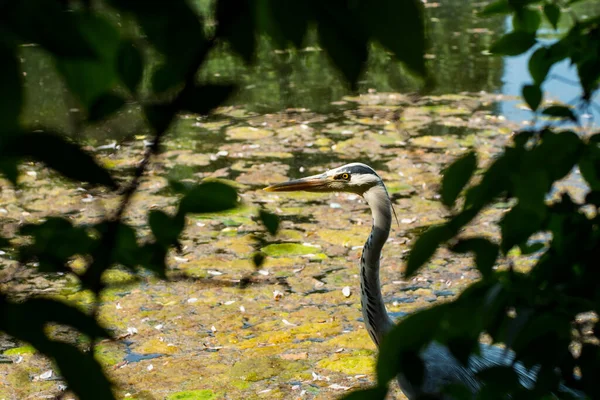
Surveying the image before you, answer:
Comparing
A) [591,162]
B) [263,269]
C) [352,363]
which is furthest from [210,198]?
[263,269]

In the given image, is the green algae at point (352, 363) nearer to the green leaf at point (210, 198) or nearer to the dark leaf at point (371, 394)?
the green leaf at point (210, 198)

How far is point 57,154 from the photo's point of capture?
37.6 inches

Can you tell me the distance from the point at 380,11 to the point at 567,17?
12.5m

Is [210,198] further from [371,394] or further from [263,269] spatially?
[263,269]

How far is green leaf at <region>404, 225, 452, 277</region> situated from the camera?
4.17ft

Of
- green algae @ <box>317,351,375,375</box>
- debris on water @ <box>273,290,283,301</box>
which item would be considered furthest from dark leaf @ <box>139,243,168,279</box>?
debris on water @ <box>273,290,283,301</box>

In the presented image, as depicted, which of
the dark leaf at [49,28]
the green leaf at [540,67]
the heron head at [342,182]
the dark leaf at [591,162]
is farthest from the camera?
the heron head at [342,182]

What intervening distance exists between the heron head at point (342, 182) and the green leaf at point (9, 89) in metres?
3.15

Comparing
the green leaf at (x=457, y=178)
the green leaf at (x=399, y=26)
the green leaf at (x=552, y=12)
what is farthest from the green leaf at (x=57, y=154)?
the green leaf at (x=552, y=12)

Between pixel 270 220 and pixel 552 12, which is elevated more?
pixel 552 12

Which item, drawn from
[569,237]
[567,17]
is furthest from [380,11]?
[567,17]

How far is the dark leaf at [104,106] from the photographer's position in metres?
0.98

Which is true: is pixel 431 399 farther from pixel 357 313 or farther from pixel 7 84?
pixel 357 313

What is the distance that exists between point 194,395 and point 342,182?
4.17 ft
